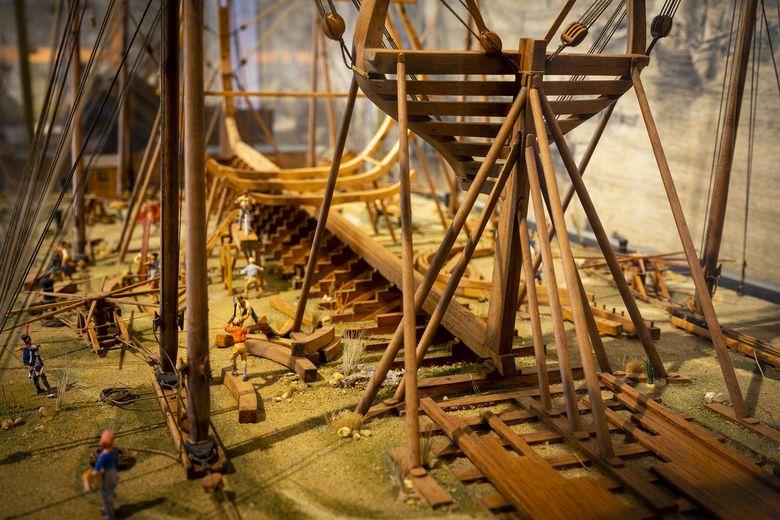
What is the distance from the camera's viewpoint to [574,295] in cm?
570

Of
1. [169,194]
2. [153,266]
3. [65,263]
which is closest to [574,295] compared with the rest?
[169,194]

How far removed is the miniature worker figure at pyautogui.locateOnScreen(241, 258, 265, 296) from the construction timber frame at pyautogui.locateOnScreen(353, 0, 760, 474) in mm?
4025

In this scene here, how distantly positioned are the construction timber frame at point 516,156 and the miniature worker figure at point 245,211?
4734 mm

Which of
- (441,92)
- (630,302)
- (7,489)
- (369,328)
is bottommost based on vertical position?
(7,489)

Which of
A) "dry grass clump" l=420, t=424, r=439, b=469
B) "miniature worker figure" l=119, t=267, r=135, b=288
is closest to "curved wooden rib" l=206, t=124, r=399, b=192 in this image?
"miniature worker figure" l=119, t=267, r=135, b=288

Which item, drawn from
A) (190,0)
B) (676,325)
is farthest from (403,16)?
(190,0)

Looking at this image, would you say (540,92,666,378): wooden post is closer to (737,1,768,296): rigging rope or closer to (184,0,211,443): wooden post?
(184,0,211,443): wooden post

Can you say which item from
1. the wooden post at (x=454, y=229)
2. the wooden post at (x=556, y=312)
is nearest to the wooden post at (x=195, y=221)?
the wooden post at (x=454, y=229)

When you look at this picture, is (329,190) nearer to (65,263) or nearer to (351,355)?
(351,355)

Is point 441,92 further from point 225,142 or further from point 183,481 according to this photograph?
point 225,142

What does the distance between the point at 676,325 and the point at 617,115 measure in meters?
5.26

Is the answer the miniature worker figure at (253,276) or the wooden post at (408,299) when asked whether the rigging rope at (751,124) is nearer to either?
the wooden post at (408,299)

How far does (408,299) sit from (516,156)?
173cm

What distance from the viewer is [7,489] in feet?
16.9
